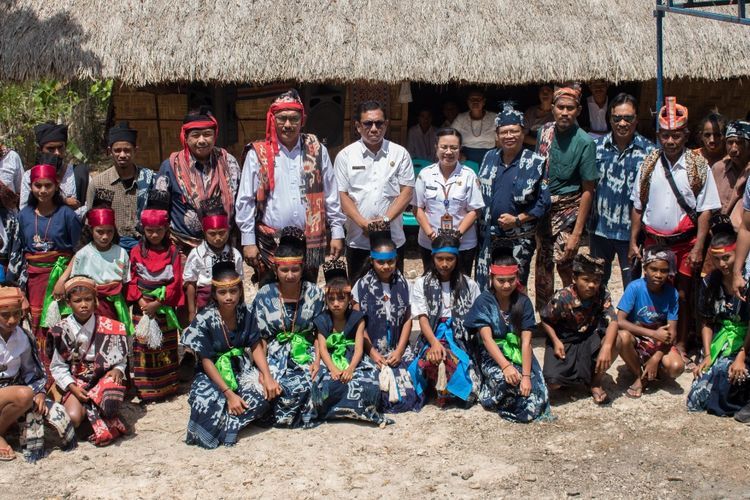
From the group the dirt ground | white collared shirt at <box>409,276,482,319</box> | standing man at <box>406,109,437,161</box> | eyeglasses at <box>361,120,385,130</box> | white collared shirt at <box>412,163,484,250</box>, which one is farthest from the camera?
standing man at <box>406,109,437,161</box>

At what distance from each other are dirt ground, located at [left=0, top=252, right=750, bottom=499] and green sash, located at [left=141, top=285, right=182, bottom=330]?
1.77 feet

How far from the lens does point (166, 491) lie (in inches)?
168

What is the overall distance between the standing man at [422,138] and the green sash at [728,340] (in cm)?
498

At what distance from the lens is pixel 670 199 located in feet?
18.3

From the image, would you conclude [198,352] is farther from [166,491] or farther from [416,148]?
[416,148]

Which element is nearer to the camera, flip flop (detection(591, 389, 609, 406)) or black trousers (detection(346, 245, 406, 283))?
flip flop (detection(591, 389, 609, 406))

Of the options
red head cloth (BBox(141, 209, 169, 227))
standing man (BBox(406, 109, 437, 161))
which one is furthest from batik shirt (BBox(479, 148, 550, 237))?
standing man (BBox(406, 109, 437, 161))

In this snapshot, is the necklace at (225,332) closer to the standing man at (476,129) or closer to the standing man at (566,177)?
the standing man at (566,177)

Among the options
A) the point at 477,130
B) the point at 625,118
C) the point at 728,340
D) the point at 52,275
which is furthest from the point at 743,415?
the point at 477,130

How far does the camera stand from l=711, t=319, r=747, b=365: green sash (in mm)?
5156

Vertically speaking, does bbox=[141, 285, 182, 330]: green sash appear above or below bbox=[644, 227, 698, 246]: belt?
below

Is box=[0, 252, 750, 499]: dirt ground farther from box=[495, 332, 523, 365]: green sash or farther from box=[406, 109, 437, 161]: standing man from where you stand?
box=[406, 109, 437, 161]: standing man

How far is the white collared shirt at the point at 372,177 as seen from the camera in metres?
5.68

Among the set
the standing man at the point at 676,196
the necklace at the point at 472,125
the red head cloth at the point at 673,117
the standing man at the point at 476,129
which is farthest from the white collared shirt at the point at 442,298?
the necklace at the point at 472,125
